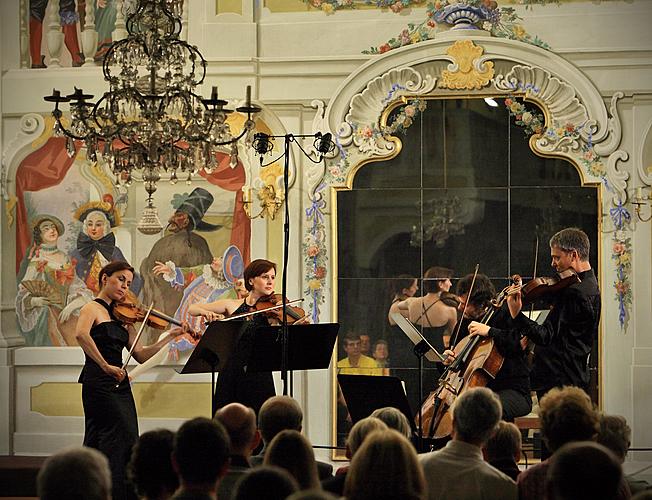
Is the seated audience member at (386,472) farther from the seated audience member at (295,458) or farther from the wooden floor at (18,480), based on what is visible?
the wooden floor at (18,480)

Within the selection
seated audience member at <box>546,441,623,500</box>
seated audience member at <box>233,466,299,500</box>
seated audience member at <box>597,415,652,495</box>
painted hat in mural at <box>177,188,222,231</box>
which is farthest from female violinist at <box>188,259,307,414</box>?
seated audience member at <box>546,441,623,500</box>

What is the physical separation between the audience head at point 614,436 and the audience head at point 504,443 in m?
0.33

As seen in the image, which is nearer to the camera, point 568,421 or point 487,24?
point 568,421

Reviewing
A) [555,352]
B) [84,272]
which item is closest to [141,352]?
[84,272]

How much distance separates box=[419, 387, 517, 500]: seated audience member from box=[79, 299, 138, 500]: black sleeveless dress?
2.90m

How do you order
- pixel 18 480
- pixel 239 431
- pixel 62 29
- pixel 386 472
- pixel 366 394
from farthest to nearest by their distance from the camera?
pixel 62 29 < pixel 18 480 < pixel 366 394 < pixel 239 431 < pixel 386 472

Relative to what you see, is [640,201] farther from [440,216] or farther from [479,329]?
[479,329]

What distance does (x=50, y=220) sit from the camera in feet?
28.3

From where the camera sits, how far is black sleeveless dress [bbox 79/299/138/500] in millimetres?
6392

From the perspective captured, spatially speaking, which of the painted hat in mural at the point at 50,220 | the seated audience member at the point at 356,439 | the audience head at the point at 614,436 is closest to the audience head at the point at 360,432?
the seated audience member at the point at 356,439

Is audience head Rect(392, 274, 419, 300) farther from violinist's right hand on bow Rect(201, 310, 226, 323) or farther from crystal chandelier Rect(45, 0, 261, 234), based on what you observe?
crystal chandelier Rect(45, 0, 261, 234)

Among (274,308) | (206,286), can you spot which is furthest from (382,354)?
(274,308)

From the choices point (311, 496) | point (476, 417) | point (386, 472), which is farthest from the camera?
point (476, 417)

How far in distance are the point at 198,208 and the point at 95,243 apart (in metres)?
0.88
